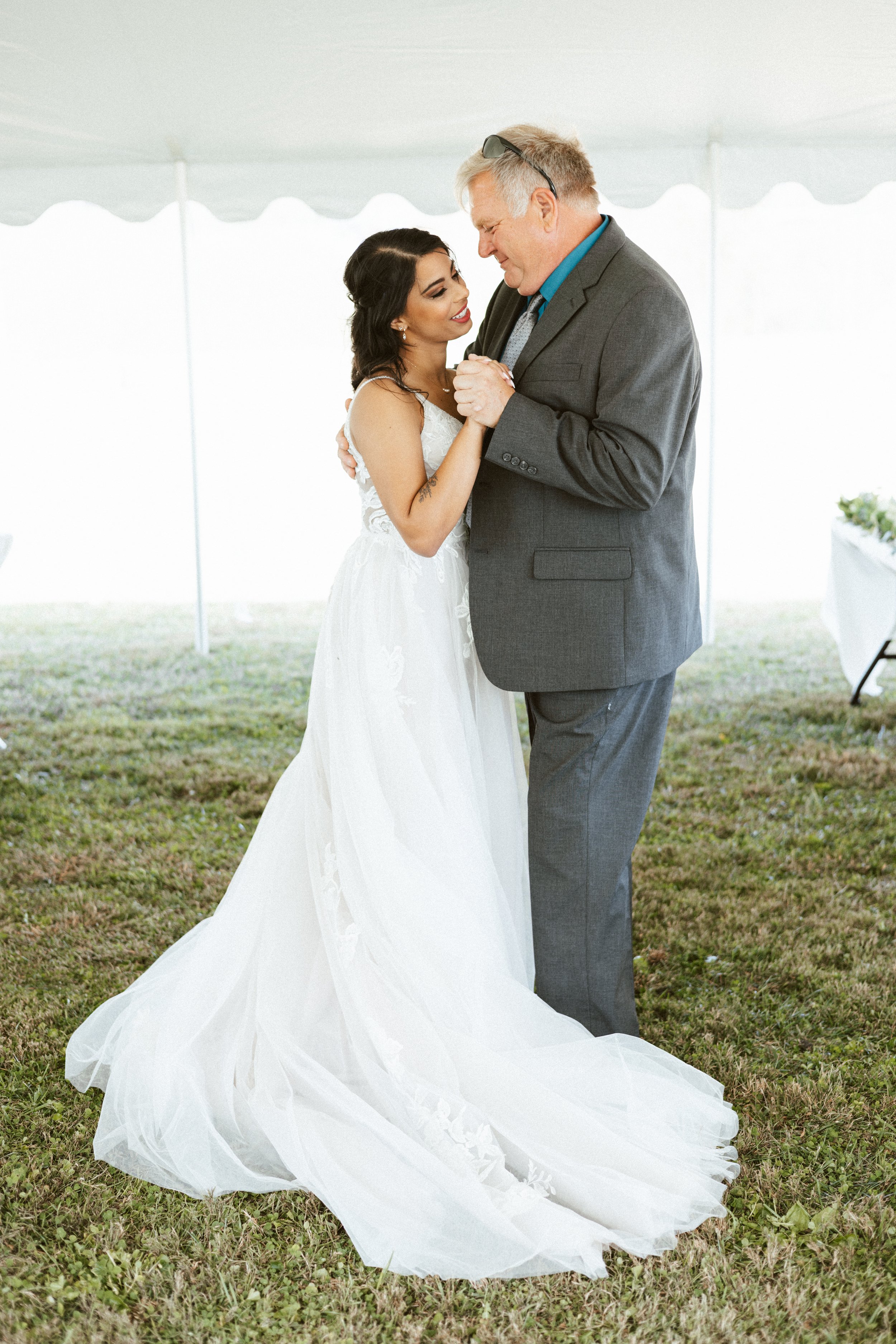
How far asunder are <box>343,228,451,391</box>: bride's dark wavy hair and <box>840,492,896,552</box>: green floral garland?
→ 4.25m

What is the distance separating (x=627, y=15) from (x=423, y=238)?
319 cm

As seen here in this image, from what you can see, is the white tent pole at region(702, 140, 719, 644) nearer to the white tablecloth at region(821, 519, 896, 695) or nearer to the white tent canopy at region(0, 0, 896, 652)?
the white tent canopy at region(0, 0, 896, 652)

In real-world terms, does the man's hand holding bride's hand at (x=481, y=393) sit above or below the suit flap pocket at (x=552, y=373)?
below

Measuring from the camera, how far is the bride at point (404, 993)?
225 cm

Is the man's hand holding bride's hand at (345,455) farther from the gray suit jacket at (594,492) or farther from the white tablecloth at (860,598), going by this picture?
the white tablecloth at (860,598)

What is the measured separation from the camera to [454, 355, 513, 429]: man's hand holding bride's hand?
237 centimetres

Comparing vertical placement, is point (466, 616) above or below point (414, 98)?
below

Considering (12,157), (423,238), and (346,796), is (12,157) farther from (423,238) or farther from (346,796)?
(346,796)

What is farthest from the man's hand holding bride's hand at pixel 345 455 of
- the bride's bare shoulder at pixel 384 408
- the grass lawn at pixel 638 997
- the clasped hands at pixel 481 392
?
the grass lawn at pixel 638 997

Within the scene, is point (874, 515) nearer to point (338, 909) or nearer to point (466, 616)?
point (466, 616)

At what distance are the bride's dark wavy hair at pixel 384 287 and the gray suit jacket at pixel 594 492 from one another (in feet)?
0.96

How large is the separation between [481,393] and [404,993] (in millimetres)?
1320

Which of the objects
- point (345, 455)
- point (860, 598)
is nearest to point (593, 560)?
point (345, 455)

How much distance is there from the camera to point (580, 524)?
2.52 meters
